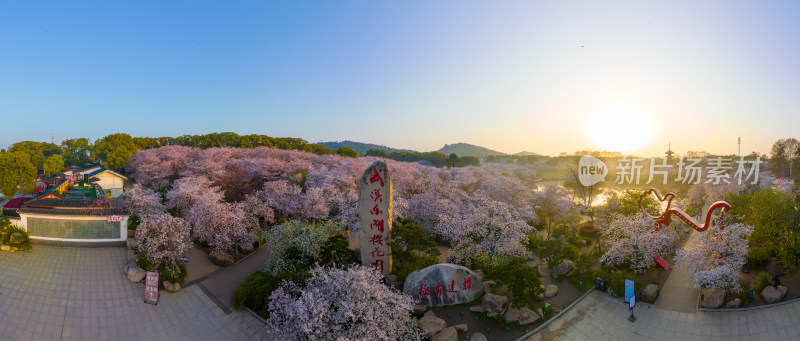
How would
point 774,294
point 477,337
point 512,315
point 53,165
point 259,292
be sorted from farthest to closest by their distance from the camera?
point 53,165, point 259,292, point 512,315, point 774,294, point 477,337

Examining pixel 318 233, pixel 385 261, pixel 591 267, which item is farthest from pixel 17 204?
pixel 591 267

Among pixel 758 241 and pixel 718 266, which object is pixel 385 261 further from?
pixel 758 241

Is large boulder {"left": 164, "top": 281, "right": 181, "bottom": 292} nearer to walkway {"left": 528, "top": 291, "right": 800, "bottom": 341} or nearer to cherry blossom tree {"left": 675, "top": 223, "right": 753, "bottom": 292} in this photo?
walkway {"left": 528, "top": 291, "right": 800, "bottom": 341}

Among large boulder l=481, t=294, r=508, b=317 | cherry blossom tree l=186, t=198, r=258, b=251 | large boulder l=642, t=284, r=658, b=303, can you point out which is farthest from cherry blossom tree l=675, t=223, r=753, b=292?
cherry blossom tree l=186, t=198, r=258, b=251

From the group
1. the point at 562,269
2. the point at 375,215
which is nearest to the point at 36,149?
the point at 375,215

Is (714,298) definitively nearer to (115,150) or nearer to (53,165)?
(53,165)

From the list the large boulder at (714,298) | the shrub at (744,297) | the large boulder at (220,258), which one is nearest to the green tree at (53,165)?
the large boulder at (220,258)

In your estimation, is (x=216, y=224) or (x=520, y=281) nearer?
(x=520, y=281)
